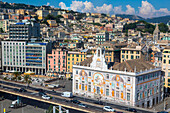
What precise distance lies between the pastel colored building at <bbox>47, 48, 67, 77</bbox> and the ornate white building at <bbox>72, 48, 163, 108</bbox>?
3893cm

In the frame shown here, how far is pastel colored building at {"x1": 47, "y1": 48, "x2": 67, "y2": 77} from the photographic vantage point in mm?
120956

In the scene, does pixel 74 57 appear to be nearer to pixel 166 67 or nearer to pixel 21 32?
pixel 21 32

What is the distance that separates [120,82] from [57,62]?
179 feet

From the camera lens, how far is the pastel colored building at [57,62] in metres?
121

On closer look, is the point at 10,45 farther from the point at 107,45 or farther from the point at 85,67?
the point at 85,67

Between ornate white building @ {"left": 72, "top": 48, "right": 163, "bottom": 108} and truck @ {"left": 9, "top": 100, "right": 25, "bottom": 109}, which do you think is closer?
ornate white building @ {"left": 72, "top": 48, "right": 163, "bottom": 108}

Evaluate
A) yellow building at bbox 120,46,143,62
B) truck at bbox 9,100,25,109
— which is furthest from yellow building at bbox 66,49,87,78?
truck at bbox 9,100,25,109

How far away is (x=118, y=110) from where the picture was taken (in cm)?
6141

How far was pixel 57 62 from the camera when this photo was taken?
122 metres

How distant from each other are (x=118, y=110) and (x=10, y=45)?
85.8m

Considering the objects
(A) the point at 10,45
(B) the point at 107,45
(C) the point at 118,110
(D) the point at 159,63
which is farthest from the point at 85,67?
(A) the point at 10,45

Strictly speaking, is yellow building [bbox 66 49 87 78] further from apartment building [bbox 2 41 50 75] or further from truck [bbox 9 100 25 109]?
truck [bbox 9 100 25 109]

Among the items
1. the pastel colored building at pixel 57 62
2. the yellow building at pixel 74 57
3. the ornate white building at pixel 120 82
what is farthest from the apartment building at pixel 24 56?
the ornate white building at pixel 120 82

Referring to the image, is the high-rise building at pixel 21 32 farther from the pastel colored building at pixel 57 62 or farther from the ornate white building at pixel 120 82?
the ornate white building at pixel 120 82
